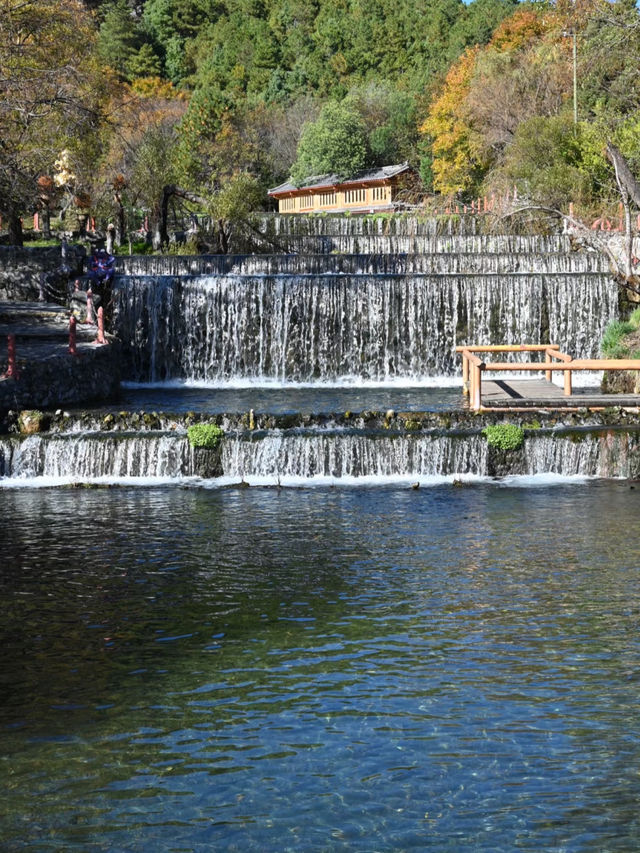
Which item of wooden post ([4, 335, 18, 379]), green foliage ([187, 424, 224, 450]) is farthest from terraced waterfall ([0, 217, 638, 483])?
wooden post ([4, 335, 18, 379])

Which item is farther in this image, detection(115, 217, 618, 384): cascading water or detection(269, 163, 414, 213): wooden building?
detection(269, 163, 414, 213): wooden building

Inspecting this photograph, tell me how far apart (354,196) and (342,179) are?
2.74 meters

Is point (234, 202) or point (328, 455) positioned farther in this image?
point (234, 202)

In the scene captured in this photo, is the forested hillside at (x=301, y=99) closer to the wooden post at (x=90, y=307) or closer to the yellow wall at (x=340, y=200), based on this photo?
the yellow wall at (x=340, y=200)

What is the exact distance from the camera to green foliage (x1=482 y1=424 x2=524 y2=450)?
2233 centimetres

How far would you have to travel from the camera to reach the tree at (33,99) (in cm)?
2938

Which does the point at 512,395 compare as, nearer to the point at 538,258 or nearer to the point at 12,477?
the point at 12,477

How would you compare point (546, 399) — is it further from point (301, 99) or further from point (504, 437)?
point (301, 99)

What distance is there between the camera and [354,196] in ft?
296

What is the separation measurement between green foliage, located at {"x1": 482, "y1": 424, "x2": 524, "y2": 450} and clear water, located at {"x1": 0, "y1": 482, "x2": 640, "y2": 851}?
3.90m

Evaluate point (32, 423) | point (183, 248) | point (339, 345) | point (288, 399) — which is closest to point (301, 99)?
point (183, 248)

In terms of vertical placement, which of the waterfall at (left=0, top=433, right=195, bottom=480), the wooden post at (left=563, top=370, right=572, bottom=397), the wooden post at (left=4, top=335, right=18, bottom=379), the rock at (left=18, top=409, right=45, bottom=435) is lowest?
the waterfall at (left=0, top=433, right=195, bottom=480)

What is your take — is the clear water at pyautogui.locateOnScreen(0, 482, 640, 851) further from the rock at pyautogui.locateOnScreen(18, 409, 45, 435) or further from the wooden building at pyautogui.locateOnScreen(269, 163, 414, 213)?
the wooden building at pyautogui.locateOnScreen(269, 163, 414, 213)

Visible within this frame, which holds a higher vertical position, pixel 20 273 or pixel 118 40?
pixel 118 40
